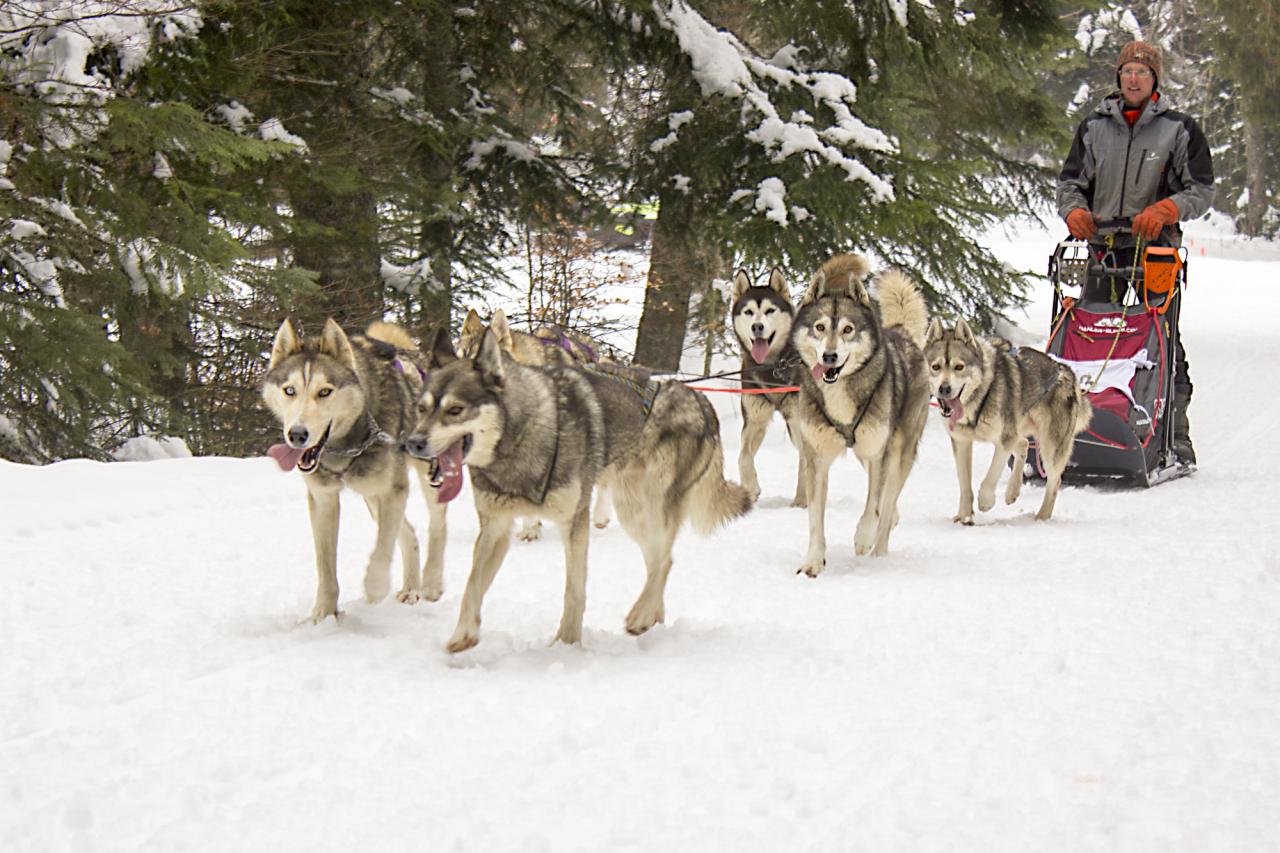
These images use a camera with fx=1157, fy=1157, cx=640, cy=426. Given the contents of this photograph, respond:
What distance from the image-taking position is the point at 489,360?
4031mm

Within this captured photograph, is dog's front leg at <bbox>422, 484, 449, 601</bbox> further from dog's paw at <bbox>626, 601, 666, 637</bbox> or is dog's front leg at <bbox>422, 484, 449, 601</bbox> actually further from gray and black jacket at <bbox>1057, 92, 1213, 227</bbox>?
gray and black jacket at <bbox>1057, 92, 1213, 227</bbox>

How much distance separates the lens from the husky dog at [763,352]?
789 cm

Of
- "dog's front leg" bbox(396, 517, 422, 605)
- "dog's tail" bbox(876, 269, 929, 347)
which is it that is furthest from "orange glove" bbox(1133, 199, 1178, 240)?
"dog's front leg" bbox(396, 517, 422, 605)

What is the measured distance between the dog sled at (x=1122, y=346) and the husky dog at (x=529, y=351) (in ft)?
11.5

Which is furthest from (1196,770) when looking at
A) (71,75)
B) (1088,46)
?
(1088,46)

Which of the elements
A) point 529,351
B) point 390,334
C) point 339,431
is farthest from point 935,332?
point 339,431

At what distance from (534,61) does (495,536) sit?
848 centimetres

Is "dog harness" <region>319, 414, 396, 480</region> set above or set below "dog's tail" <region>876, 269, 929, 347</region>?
below

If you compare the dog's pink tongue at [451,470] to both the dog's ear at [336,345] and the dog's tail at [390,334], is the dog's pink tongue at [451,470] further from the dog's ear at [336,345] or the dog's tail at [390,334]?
the dog's tail at [390,334]

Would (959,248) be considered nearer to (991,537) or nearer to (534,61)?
(534,61)

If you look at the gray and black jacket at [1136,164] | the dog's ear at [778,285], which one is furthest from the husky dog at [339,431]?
the gray and black jacket at [1136,164]

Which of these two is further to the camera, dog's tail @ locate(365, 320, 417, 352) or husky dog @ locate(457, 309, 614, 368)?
husky dog @ locate(457, 309, 614, 368)

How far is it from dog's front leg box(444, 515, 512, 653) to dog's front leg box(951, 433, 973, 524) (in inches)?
160

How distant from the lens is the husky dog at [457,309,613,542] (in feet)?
21.5
